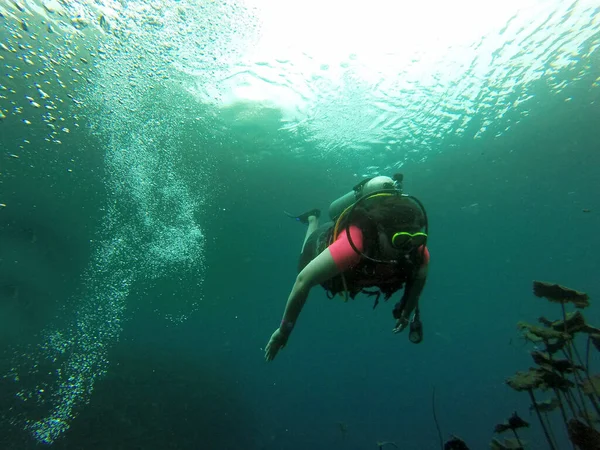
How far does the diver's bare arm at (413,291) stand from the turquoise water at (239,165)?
9.22 metres

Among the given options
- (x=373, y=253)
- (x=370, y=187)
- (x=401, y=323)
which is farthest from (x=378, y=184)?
(x=401, y=323)

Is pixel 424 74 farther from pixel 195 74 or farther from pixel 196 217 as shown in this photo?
pixel 196 217

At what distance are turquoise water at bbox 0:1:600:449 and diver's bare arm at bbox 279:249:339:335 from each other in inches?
351

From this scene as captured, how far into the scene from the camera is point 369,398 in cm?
4334

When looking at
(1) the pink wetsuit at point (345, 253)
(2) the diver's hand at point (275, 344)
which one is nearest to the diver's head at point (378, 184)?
(1) the pink wetsuit at point (345, 253)

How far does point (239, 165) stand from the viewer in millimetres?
18891

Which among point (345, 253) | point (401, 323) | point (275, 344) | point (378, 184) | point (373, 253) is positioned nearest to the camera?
point (345, 253)

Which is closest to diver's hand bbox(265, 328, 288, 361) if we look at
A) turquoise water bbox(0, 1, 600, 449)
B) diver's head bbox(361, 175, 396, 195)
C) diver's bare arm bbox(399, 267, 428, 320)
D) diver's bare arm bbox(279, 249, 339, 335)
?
diver's bare arm bbox(279, 249, 339, 335)

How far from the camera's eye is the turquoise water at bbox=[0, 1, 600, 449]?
31.7ft

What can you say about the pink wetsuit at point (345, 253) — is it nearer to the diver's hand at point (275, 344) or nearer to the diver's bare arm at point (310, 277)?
the diver's bare arm at point (310, 277)

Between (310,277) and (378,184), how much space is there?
1623 millimetres

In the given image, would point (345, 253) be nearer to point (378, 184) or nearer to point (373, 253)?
point (373, 253)

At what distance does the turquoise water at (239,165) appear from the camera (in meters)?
9.66

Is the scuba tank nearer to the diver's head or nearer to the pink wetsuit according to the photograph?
the diver's head
